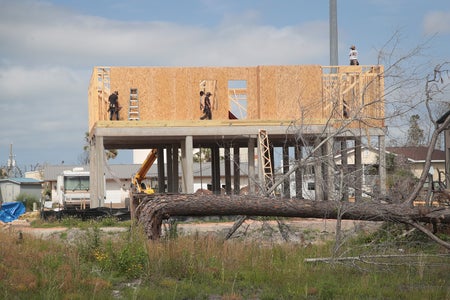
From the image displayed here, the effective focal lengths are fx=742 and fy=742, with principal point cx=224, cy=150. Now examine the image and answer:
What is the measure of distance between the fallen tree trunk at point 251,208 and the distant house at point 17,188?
43577mm

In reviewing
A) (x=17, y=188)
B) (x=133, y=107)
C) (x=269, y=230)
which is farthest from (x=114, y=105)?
(x=17, y=188)

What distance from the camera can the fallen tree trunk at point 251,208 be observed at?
14.2m

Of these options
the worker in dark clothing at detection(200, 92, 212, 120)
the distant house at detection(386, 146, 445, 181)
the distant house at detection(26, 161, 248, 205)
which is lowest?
the distant house at detection(26, 161, 248, 205)

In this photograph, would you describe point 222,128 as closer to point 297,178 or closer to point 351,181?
point 297,178

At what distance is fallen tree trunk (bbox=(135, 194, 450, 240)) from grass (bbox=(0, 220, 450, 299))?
55cm

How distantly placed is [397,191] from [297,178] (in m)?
3.80

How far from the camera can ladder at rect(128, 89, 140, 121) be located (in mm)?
32000

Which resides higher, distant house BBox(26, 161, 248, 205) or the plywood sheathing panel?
the plywood sheathing panel

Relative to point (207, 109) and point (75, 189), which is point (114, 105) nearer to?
point (207, 109)

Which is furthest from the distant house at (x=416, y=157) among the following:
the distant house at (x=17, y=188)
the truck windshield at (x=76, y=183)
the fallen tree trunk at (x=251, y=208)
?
the distant house at (x=17, y=188)

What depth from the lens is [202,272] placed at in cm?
1268

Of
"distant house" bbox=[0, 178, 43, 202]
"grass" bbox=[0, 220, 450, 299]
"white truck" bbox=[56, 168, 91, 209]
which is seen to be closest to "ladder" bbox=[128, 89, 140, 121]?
"white truck" bbox=[56, 168, 91, 209]

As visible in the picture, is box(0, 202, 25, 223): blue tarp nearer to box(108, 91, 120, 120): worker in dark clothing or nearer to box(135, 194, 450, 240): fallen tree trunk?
box(108, 91, 120, 120): worker in dark clothing

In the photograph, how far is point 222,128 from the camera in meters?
32.2
